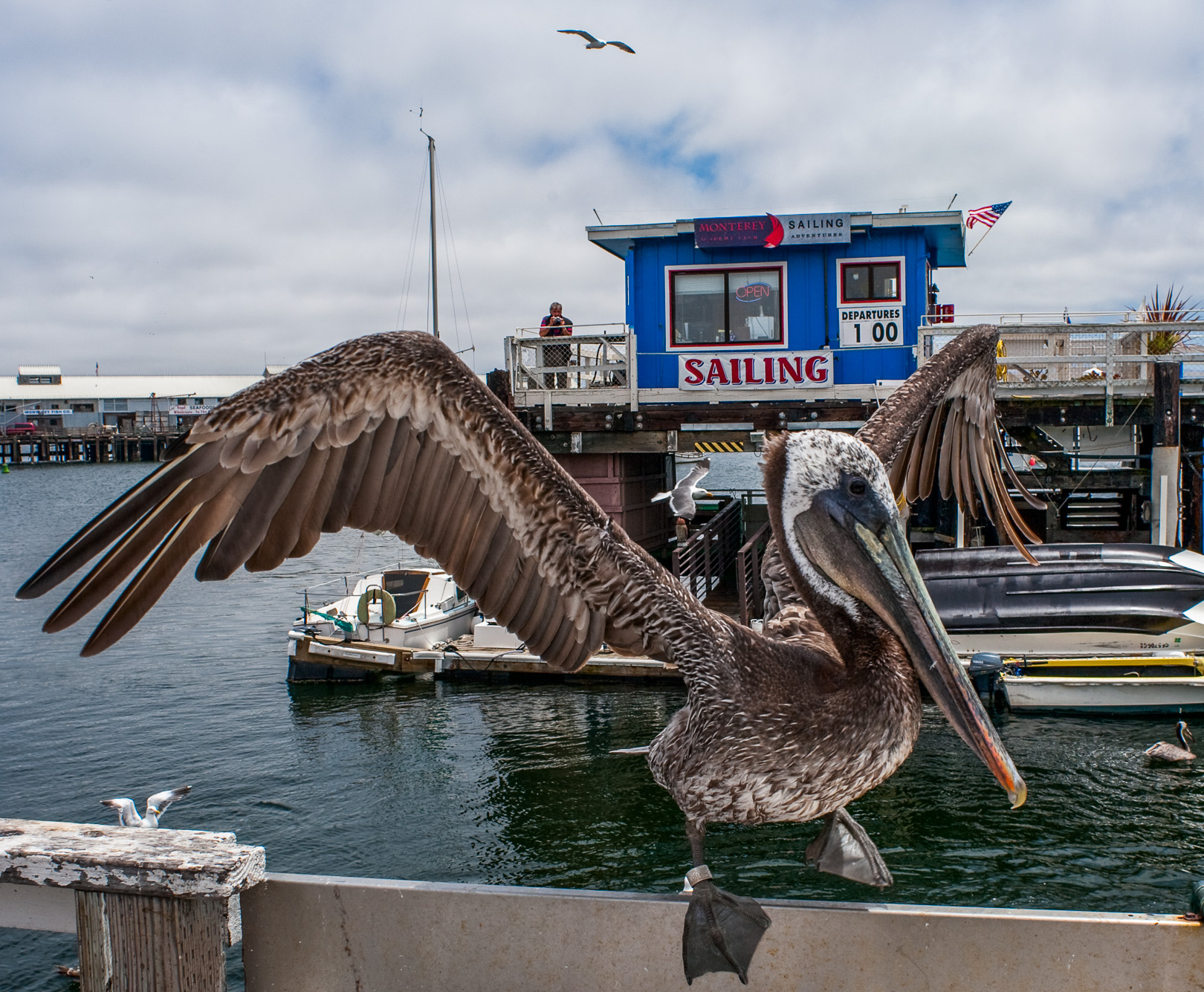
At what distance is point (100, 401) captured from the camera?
4021 inches

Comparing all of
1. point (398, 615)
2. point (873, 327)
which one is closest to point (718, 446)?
point (873, 327)

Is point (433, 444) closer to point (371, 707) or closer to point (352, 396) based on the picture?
point (352, 396)

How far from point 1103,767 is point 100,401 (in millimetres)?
109649

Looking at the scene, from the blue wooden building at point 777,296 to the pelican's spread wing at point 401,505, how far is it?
13.3m

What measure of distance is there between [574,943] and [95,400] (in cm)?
11409

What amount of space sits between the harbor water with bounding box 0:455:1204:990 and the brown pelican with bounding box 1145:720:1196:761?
179 millimetres

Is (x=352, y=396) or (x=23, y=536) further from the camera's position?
(x=23, y=536)

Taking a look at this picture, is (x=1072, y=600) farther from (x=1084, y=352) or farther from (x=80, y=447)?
(x=80, y=447)

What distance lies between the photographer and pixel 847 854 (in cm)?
373

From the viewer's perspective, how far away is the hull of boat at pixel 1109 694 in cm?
1287

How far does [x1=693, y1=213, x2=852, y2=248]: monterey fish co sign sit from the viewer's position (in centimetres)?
1703

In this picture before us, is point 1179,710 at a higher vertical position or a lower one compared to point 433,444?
lower

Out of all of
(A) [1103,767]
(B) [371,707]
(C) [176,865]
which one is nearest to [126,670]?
(B) [371,707]

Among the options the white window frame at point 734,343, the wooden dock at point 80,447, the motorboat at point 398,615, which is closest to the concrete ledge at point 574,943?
the motorboat at point 398,615
